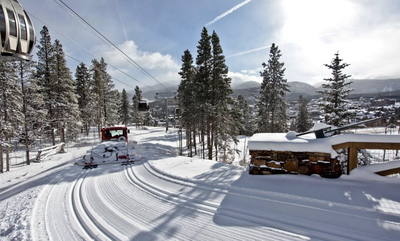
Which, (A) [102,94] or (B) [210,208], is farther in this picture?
(A) [102,94]

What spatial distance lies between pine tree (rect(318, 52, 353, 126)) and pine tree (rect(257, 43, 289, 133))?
229 inches

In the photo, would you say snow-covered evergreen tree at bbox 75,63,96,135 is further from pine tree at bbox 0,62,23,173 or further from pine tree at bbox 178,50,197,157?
pine tree at bbox 178,50,197,157

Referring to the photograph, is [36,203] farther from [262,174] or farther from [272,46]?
[272,46]

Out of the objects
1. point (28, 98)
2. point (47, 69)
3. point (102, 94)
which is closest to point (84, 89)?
point (102, 94)

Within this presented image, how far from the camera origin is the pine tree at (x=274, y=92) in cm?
1977

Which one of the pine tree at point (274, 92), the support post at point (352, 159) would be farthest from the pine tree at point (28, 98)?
the pine tree at point (274, 92)

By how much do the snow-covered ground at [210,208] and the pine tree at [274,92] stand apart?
16417 mm

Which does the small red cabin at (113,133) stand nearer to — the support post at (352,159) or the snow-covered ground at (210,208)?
the snow-covered ground at (210,208)

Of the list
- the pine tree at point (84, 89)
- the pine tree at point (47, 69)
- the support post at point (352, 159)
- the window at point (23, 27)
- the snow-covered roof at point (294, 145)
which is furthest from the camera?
the pine tree at point (84, 89)

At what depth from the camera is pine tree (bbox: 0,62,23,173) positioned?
1205 cm

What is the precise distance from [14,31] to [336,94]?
706 inches

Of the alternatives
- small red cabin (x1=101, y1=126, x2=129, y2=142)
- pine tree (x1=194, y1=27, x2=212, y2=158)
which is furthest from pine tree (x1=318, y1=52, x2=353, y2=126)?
small red cabin (x1=101, y1=126, x2=129, y2=142)

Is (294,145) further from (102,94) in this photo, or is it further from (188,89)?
(102,94)

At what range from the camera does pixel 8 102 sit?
487 inches
